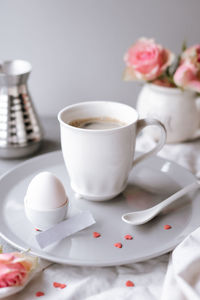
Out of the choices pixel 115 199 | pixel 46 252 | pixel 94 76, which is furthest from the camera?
pixel 94 76

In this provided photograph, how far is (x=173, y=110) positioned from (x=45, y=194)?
47cm

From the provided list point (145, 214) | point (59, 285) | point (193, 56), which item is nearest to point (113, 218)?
point (145, 214)

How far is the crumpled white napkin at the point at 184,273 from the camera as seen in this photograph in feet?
2.00

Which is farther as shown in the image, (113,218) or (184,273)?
(113,218)

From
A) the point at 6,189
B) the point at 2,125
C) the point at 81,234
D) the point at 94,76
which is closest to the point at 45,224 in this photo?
the point at 81,234

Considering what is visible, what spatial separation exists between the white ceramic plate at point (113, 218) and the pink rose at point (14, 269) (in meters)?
0.03

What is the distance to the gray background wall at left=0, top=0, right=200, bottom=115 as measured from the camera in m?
1.17

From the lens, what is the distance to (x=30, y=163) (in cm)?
95

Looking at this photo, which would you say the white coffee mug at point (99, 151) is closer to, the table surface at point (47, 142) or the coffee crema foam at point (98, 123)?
the coffee crema foam at point (98, 123)

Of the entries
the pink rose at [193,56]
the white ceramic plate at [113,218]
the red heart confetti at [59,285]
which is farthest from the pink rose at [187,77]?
the red heart confetti at [59,285]

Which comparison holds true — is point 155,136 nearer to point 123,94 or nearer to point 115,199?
point 123,94

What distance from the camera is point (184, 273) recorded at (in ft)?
2.08

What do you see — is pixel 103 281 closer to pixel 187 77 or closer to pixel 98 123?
pixel 98 123

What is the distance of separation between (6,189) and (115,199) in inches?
8.6
